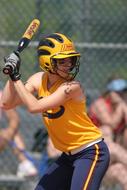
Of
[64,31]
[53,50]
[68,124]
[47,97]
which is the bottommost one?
[68,124]

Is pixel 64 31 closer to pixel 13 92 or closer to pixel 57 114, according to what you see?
pixel 13 92

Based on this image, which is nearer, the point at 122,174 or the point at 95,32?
the point at 122,174

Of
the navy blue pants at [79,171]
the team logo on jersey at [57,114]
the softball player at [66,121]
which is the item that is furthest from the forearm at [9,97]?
the navy blue pants at [79,171]

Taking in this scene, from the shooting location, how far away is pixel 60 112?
5742 mm

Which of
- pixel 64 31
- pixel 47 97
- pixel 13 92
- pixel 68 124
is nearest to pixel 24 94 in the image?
pixel 47 97

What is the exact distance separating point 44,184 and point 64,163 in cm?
24

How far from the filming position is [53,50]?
570cm

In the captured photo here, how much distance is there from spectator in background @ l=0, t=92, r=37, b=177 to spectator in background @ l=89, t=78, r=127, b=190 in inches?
31.7

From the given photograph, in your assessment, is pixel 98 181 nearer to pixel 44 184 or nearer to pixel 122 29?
pixel 44 184

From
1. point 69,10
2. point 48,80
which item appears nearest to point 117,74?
point 69,10

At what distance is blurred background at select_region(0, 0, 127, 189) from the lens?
8461 millimetres

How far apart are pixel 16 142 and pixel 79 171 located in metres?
2.53

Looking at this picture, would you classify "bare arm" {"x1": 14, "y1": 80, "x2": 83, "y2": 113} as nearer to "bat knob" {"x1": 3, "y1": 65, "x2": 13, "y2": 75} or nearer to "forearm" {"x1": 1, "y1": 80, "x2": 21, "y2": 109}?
"bat knob" {"x1": 3, "y1": 65, "x2": 13, "y2": 75}

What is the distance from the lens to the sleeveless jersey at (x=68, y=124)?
226 inches
